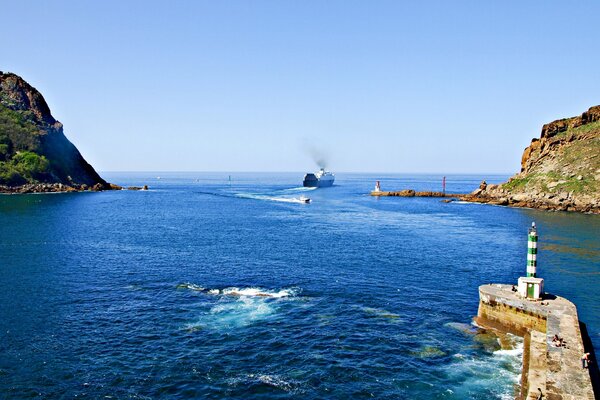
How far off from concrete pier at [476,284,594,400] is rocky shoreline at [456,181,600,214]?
98571mm

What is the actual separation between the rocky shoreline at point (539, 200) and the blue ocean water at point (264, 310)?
3937 centimetres

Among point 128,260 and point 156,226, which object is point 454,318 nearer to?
point 128,260

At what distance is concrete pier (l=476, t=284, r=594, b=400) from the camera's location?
24422 mm

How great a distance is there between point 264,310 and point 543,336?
23344 mm

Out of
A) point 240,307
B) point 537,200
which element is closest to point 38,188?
point 240,307

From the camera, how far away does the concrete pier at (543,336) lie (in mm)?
24422

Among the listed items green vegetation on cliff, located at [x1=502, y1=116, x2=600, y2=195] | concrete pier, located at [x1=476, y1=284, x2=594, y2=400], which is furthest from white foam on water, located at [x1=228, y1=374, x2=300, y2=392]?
green vegetation on cliff, located at [x1=502, y1=116, x2=600, y2=195]

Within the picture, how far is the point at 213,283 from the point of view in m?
51.0

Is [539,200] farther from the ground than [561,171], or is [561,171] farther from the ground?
[561,171]

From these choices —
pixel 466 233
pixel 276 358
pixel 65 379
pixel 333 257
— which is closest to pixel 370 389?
pixel 276 358

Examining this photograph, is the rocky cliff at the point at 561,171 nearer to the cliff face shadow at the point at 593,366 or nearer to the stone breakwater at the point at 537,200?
the stone breakwater at the point at 537,200

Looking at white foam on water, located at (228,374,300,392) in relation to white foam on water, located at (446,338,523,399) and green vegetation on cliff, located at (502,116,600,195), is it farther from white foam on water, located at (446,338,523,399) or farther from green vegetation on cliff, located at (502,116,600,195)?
green vegetation on cliff, located at (502,116,600,195)

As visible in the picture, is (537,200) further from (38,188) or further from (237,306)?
(38,188)

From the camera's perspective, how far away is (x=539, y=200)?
136m
